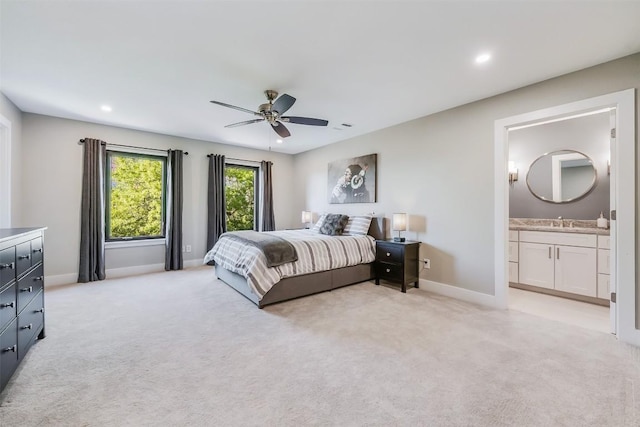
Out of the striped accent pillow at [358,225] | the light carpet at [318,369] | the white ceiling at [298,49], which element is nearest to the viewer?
the light carpet at [318,369]

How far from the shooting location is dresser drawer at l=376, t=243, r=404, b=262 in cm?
383

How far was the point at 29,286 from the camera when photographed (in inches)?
83.6

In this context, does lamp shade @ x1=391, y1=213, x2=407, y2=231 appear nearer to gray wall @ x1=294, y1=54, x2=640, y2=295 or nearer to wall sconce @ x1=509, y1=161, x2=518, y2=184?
gray wall @ x1=294, y1=54, x2=640, y2=295

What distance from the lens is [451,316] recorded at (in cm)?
296

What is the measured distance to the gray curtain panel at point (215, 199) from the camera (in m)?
5.49

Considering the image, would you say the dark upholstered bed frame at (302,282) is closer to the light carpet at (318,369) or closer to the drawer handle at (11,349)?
the light carpet at (318,369)

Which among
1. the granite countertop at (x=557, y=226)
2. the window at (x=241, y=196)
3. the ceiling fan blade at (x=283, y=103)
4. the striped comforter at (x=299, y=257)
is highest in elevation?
the ceiling fan blade at (x=283, y=103)

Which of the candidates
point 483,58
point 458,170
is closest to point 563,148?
point 458,170

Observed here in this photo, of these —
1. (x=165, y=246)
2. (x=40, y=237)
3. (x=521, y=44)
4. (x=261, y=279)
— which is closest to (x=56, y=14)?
(x=40, y=237)

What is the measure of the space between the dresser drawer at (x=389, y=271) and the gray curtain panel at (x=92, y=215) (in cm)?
449

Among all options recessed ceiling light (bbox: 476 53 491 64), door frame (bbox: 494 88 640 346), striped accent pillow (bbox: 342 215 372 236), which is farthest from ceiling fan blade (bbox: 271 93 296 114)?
door frame (bbox: 494 88 640 346)

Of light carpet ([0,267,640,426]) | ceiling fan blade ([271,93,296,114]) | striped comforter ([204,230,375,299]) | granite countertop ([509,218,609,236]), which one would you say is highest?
ceiling fan blade ([271,93,296,114])

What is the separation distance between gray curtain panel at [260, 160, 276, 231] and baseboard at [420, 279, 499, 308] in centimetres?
365

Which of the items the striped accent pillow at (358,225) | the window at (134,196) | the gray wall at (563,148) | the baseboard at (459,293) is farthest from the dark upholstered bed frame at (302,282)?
the gray wall at (563,148)
